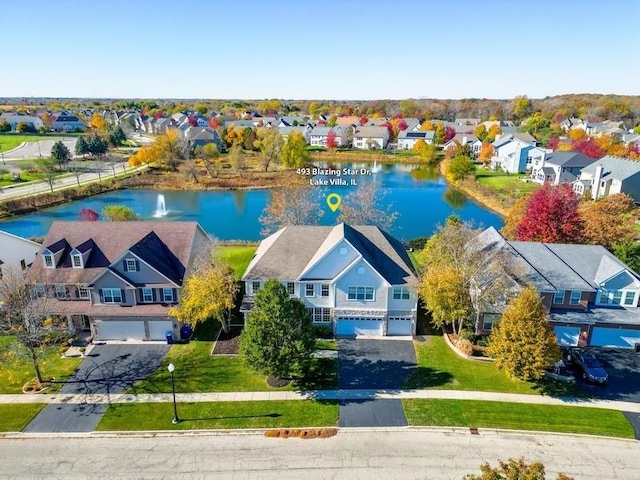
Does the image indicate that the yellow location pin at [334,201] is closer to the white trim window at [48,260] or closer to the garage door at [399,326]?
the garage door at [399,326]

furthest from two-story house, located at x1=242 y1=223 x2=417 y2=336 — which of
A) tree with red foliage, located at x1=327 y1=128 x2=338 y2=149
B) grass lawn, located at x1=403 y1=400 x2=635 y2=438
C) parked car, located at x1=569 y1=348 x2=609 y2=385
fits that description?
tree with red foliage, located at x1=327 y1=128 x2=338 y2=149

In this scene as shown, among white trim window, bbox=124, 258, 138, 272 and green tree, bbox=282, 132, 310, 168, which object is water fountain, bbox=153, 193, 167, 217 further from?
white trim window, bbox=124, 258, 138, 272

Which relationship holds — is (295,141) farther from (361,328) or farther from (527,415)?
(527,415)

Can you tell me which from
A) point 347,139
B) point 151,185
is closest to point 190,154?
point 151,185

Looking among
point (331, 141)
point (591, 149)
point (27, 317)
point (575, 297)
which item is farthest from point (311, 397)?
point (331, 141)

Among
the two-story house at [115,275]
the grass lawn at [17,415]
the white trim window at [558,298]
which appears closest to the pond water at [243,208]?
the white trim window at [558,298]

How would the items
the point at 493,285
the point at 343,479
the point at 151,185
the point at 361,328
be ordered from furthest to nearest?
the point at 151,185 < the point at 361,328 < the point at 493,285 < the point at 343,479
